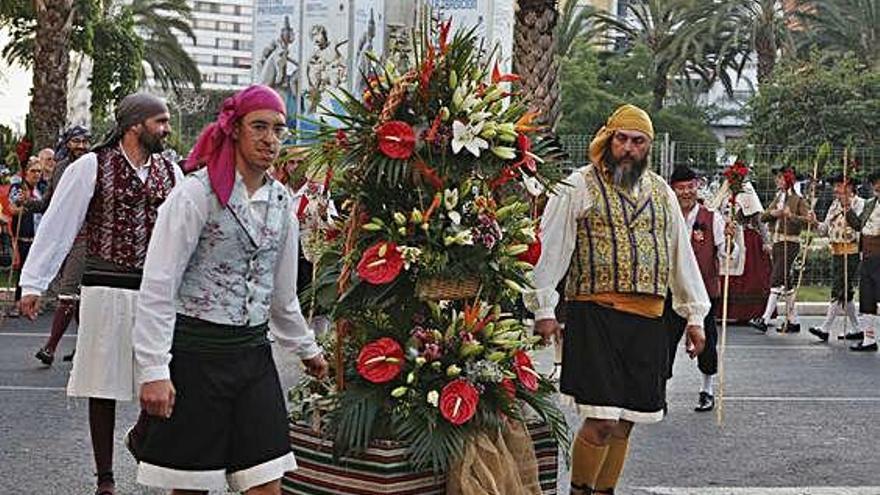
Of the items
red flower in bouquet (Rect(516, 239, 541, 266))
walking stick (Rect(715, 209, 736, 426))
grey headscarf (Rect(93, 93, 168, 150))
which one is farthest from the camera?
walking stick (Rect(715, 209, 736, 426))

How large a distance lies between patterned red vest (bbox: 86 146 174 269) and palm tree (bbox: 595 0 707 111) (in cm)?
3337

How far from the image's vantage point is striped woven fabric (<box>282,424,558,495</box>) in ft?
18.1

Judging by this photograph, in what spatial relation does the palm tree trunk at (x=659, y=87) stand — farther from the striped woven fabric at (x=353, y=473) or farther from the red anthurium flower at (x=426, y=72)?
the striped woven fabric at (x=353, y=473)

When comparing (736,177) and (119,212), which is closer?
(119,212)

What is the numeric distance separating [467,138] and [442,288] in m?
0.62

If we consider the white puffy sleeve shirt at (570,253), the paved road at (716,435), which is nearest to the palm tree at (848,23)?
the paved road at (716,435)

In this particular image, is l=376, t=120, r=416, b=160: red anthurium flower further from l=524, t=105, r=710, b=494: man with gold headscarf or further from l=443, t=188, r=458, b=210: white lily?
l=524, t=105, r=710, b=494: man with gold headscarf

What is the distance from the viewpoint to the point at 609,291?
6.28 metres

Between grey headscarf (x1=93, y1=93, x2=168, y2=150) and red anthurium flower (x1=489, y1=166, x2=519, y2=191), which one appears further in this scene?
grey headscarf (x1=93, y1=93, x2=168, y2=150)

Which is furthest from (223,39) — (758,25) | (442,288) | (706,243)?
(442,288)

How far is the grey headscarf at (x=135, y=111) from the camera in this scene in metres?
6.36

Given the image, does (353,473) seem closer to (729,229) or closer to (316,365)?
(316,365)

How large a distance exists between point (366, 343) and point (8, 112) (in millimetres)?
33242

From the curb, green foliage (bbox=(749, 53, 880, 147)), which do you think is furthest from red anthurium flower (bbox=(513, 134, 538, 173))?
green foliage (bbox=(749, 53, 880, 147))
